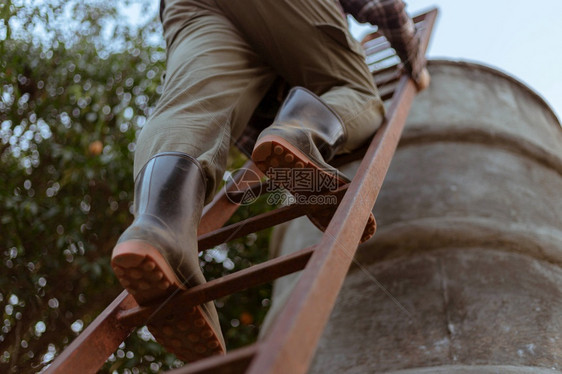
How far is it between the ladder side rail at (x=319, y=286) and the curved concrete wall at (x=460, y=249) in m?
0.61

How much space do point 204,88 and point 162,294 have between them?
76 centimetres

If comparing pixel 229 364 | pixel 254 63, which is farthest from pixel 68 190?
pixel 229 364

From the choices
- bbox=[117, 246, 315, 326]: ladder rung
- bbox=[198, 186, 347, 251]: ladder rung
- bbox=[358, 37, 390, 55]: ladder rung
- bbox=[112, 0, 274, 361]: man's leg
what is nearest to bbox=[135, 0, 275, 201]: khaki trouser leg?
bbox=[112, 0, 274, 361]: man's leg

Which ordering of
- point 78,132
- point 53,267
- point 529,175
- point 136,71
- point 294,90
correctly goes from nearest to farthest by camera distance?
point 294,90
point 529,175
point 53,267
point 78,132
point 136,71

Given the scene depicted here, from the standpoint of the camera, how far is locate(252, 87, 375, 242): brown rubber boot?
5.55 feet

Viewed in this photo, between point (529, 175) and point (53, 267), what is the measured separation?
2.58 meters

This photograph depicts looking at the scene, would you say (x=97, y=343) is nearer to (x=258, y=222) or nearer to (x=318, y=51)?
(x=258, y=222)

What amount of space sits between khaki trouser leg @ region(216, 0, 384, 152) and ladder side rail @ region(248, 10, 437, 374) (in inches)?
8.1

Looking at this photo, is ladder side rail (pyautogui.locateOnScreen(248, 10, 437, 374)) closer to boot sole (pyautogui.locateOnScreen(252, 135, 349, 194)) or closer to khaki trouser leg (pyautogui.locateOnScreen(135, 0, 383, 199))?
boot sole (pyautogui.locateOnScreen(252, 135, 349, 194))

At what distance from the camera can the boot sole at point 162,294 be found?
1423 millimetres

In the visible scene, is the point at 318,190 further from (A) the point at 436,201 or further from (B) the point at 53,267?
(B) the point at 53,267

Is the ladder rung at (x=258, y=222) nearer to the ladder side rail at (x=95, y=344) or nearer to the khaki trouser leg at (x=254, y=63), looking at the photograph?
the khaki trouser leg at (x=254, y=63)

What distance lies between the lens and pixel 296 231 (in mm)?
3242

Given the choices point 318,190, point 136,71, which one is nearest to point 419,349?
point 318,190
